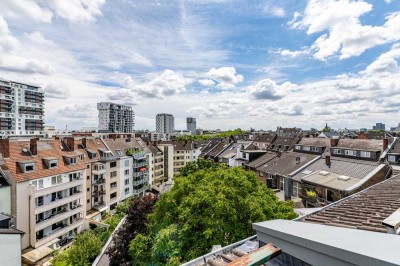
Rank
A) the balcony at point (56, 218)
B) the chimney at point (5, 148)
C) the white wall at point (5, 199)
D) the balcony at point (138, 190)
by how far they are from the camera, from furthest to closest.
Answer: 1. the balcony at point (138, 190)
2. the balcony at point (56, 218)
3. the chimney at point (5, 148)
4. the white wall at point (5, 199)

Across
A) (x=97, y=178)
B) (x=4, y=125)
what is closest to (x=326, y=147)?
(x=97, y=178)

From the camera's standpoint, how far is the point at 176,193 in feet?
56.4

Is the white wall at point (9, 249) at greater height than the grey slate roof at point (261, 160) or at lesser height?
lesser

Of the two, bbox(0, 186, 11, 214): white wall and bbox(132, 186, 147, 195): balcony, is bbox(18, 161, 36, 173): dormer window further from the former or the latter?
bbox(132, 186, 147, 195): balcony

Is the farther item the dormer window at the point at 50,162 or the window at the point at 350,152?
the window at the point at 350,152

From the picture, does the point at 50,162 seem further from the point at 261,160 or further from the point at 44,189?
the point at 261,160

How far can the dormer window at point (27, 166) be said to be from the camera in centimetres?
2928

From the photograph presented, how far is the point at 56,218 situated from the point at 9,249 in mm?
12687

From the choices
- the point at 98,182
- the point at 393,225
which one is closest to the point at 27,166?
the point at 98,182

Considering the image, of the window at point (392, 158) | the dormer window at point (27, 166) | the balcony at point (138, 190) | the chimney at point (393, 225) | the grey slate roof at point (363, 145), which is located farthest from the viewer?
the balcony at point (138, 190)

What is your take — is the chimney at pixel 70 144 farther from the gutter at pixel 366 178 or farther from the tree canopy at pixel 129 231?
the gutter at pixel 366 178

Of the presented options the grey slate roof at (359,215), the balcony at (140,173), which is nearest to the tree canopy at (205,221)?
the grey slate roof at (359,215)

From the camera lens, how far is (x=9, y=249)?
1997cm

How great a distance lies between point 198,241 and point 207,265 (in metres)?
8.10
